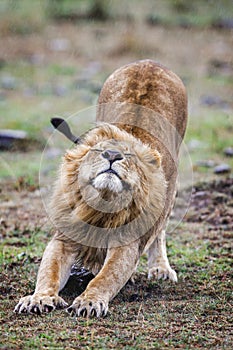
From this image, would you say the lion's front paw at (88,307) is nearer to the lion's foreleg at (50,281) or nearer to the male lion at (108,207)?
the male lion at (108,207)

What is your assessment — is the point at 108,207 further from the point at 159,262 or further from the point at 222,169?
the point at 222,169

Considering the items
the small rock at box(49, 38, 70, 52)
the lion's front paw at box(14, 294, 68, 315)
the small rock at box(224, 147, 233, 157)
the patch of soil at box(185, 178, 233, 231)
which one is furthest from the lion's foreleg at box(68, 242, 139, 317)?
the small rock at box(49, 38, 70, 52)

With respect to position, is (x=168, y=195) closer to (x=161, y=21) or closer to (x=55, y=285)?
(x=55, y=285)

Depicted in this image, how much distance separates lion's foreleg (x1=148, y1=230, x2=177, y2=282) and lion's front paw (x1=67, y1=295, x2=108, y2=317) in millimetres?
1073

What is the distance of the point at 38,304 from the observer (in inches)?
157

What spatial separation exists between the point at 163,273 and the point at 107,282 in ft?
3.00

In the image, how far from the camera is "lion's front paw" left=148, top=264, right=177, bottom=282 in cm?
500

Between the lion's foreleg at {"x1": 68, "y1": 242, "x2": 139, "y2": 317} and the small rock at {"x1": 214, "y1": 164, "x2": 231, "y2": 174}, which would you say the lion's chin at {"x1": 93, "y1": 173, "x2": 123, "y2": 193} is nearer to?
the lion's foreleg at {"x1": 68, "y1": 242, "x2": 139, "y2": 317}

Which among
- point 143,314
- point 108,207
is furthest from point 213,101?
point 143,314

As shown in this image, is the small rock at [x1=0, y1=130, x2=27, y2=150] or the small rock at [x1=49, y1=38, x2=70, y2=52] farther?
the small rock at [x1=49, y1=38, x2=70, y2=52]

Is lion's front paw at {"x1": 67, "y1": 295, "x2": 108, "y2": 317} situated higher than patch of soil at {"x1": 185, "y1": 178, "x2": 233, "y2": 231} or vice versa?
lion's front paw at {"x1": 67, "y1": 295, "x2": 108, "y2": 317}

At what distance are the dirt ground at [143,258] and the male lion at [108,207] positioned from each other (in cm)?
14

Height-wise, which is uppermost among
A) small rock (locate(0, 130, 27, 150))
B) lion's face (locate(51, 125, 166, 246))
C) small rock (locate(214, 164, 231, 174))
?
lion's face (locate(51, 125, 166, 246))

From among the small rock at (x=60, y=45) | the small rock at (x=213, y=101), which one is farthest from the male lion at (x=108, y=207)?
the small rock at (x=60, y=45)
